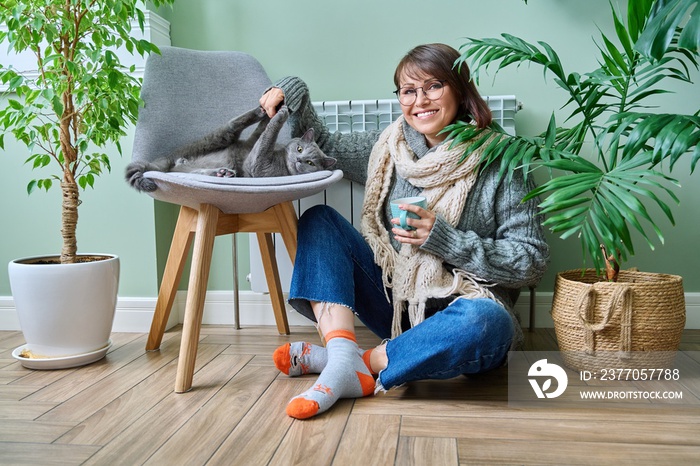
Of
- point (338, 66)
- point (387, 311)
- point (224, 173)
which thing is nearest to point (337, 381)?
point (387, 311)

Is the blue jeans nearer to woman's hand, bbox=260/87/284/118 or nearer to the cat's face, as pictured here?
the cat's face

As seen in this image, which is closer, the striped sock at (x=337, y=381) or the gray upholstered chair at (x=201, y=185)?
the striped sock at (x=337, y=381)

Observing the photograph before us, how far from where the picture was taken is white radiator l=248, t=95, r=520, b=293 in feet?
5.85

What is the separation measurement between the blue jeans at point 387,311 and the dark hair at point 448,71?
1.37 ft

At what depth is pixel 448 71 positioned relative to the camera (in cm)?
138

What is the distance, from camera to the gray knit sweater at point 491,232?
1.31 metres

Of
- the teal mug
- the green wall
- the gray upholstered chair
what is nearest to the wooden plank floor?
the gray upholstered chair

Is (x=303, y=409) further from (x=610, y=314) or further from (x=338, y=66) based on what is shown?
(x=338, y=66)

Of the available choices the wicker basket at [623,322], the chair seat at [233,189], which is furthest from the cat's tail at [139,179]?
the wicker basket at [623,322]

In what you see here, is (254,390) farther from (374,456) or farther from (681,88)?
(681,88)

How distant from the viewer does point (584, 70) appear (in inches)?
72.9

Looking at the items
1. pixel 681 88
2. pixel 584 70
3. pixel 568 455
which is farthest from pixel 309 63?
pixel 568 455

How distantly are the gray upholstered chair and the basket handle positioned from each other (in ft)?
2.18

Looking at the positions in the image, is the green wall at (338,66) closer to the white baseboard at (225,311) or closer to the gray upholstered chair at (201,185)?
the white baseboard at (225,311)
